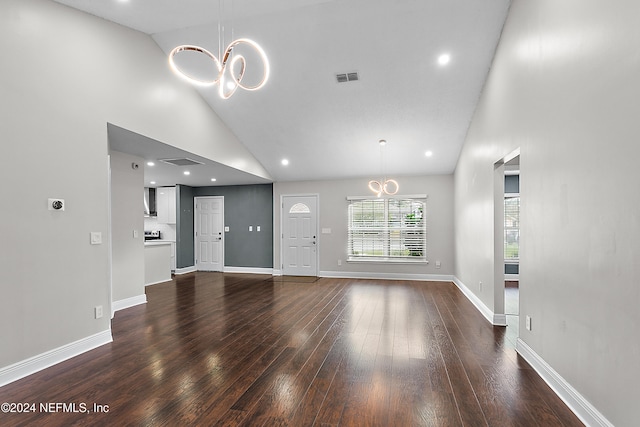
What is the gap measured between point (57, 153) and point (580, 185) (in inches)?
178

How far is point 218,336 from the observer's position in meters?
3.72

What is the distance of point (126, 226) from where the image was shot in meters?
5.14

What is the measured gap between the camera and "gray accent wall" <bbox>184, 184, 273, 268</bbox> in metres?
8.58

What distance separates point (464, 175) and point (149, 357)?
5.73 meters

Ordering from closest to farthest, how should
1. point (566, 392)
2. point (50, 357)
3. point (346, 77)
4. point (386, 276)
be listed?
point (566, 392), point (50, 357), point (346, 77), point (386, 276)

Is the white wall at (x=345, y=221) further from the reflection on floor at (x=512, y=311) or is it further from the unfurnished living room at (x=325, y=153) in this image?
the reflection on floor at (x=512, y=311)

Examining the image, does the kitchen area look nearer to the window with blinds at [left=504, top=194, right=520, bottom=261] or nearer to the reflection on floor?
the reflection on floor

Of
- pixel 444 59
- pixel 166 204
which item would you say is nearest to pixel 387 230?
pixel 444 59

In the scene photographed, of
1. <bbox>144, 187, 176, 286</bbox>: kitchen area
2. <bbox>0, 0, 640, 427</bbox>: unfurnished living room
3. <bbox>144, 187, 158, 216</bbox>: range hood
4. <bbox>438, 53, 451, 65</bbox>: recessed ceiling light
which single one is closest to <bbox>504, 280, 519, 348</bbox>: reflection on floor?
<bbox>0, 0, 640, 427</bbox>: unfurnished living room

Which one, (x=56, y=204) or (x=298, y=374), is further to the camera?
(x=56, y=204)

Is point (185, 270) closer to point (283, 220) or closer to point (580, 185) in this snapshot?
point (283, 220)

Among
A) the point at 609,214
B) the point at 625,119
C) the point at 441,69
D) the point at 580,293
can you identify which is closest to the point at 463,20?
the point at 441,69

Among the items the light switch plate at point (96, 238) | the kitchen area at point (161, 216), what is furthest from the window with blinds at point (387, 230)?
the light switch plate at point (96, 238)

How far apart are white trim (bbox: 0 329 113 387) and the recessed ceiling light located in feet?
17.5
